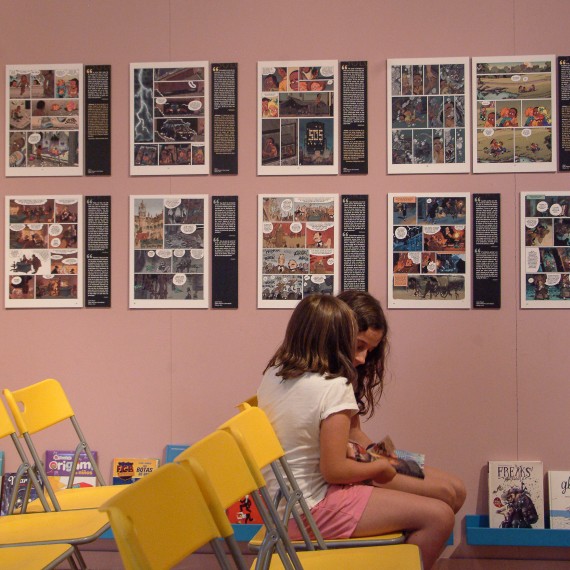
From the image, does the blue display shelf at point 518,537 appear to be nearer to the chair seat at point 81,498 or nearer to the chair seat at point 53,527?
the chair seat at point 81,498

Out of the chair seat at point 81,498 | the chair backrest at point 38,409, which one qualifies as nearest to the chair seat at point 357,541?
the chair seat at point 81,498

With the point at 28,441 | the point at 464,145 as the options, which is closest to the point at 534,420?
the point at 464,145

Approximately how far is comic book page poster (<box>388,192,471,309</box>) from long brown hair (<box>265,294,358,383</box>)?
1.15 metres

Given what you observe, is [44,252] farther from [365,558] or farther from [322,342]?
[365,558]

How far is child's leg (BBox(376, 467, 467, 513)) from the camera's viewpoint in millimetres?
2855

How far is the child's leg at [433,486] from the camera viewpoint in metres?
2.86

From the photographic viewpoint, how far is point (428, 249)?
379 centimetres

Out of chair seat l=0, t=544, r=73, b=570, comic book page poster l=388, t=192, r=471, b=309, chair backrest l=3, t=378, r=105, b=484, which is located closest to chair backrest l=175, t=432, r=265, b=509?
chair seat l=0, t=544, r=73, b=570

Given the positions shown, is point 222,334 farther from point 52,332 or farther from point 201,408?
point 52,332

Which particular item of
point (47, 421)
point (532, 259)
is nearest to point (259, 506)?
point (47, 421)

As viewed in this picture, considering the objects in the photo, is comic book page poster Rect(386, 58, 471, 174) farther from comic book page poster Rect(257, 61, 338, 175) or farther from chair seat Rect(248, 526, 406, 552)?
chair seat Rect(248, 526, 406, 552)

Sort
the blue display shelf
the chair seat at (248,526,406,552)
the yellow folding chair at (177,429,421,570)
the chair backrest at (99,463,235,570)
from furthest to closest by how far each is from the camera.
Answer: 1. the blue display shelf
2. the chair seat at (248,526,406,552)
3. the yellow folding chair at (177,429,421,570)
4. the chair backrest at (99,463,235,570)

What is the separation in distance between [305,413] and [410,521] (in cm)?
52

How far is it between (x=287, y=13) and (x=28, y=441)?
2419 millimetres
